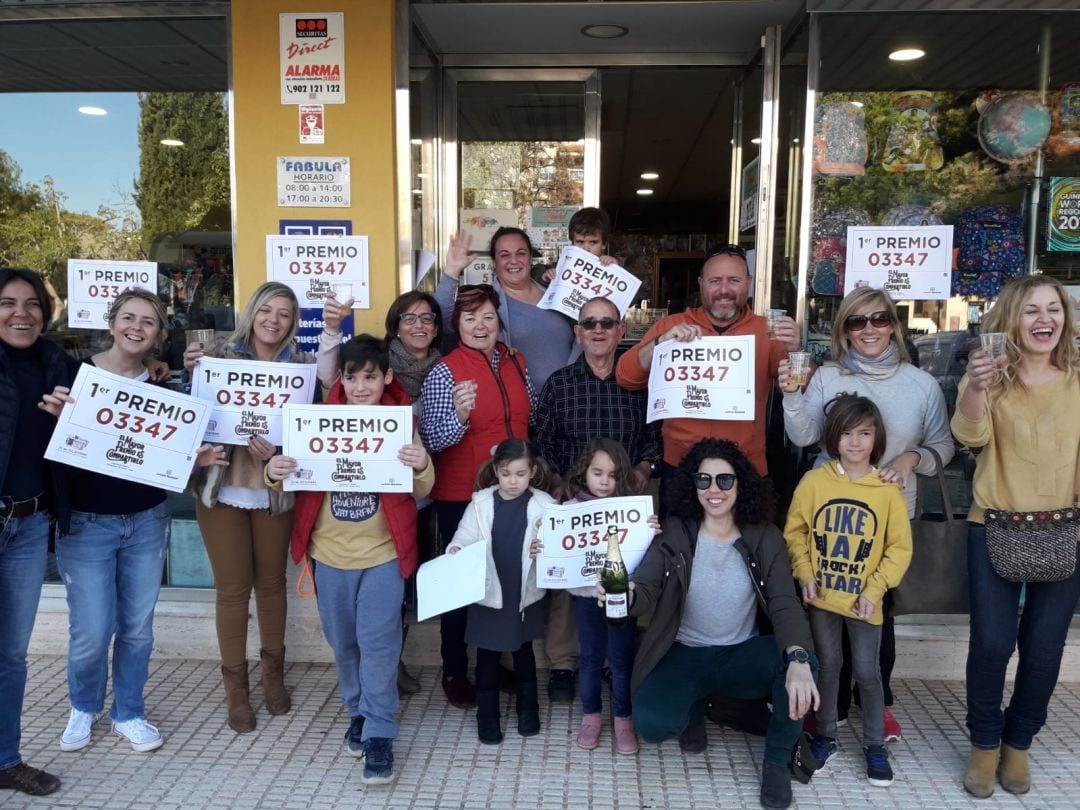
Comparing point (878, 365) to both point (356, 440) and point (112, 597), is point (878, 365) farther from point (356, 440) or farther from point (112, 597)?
point (112, 597)

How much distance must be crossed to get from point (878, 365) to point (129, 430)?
2.96 meters

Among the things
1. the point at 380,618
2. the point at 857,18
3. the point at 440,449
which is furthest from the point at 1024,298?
the point at 380,618

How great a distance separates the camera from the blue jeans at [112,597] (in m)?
3.17

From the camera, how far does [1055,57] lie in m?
4.26

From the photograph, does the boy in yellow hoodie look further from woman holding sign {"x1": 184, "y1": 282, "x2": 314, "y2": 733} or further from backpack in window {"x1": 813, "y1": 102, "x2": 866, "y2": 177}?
woman holding sign {"x1": 184, "y1": 282, "x2": 314, "y2": 733}

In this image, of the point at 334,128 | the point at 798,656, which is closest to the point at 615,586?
the point at 798,656

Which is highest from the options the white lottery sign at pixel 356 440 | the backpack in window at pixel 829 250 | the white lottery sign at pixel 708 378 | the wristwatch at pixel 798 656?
the backpack in window at pixel 829 250

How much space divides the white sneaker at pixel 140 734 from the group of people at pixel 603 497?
2cm

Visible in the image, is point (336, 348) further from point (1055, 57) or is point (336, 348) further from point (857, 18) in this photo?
point (1055, 57)

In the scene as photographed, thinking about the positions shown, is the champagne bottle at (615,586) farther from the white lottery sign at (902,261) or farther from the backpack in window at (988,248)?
the backpack in window at (988,248)

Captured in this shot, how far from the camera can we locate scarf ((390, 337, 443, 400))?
3.60 metres

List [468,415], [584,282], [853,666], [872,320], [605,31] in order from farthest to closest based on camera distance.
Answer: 1. [605,31]
2. [584,282]
3. [468,415]
4. [872,320]
5. [853,666]

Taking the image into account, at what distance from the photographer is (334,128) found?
406 centimetres

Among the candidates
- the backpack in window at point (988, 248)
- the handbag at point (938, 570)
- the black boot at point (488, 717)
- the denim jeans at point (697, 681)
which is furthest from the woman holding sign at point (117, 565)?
the backpack in window at point (988, 248)
